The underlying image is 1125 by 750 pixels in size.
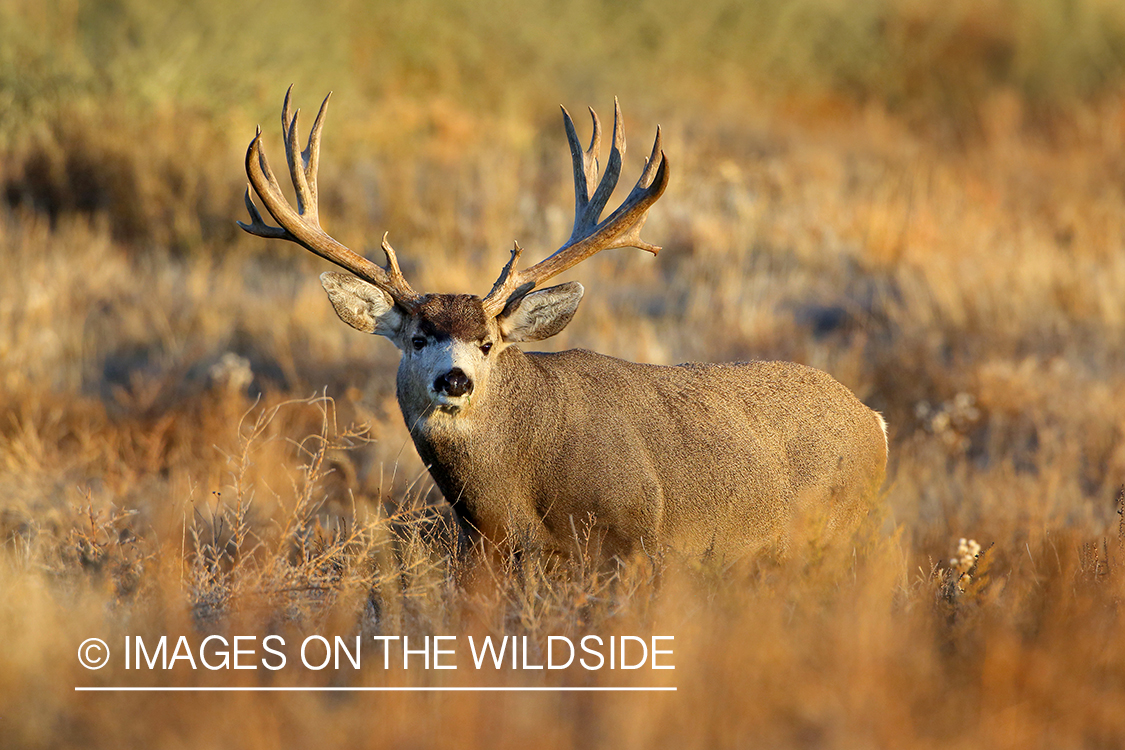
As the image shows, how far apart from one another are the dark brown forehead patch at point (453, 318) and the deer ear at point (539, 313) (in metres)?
0.23

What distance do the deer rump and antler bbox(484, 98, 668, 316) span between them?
346mm

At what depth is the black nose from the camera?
5.03m

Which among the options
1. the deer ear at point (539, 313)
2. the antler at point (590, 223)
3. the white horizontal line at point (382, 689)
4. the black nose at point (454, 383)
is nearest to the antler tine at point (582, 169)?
the antler at point (590, 223)

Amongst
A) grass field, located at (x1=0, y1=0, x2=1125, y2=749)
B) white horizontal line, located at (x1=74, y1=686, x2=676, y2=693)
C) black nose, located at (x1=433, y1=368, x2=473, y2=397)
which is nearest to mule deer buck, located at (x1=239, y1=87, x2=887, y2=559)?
black nose, located at (x1=433, y1=368, x2=473, y2=397)

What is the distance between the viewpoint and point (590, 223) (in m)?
6.11

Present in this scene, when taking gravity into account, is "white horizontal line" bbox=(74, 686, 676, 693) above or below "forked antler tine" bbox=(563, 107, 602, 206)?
below

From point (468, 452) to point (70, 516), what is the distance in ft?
9.74

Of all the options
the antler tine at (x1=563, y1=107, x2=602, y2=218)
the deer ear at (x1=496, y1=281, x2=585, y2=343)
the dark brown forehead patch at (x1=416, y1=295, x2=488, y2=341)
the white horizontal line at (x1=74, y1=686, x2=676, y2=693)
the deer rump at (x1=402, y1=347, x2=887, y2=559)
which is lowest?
the white horizontal line at (x1=74, y1=686, x2=676, y2=693)

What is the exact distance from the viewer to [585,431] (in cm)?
561

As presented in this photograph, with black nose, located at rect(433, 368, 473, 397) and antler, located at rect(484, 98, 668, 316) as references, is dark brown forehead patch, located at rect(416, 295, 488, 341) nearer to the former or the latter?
antler, located at rect(484, 98, 668, 316)

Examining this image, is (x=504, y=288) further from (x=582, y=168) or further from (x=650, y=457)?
(x=650, y=457)

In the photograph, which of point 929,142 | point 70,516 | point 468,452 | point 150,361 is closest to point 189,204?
point 150,361

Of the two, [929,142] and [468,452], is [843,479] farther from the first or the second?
[929,142]

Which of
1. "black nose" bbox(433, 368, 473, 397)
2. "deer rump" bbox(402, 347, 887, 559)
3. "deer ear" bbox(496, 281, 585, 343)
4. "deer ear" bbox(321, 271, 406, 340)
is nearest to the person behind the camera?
"black nose" bbox(433, 368, 473, 397)
